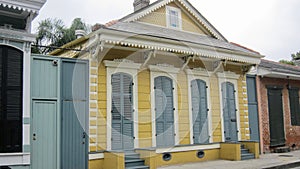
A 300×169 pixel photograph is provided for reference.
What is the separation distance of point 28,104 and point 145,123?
3.49 metres

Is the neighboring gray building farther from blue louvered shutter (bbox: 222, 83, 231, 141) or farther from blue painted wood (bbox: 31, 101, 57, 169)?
blue louvered shutter (bbox: 222, 83, 231, 141)

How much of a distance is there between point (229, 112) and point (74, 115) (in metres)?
5.88

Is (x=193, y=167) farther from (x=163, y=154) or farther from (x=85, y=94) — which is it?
(x=85, y=94)

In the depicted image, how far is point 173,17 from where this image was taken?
1256cm

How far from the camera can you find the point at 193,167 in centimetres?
965

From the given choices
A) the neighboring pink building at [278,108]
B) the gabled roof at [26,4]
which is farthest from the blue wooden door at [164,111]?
the neighboring pink building at [278,108]

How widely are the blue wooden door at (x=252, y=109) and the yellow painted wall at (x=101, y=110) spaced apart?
631 cm

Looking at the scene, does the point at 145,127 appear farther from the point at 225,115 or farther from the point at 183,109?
the point at 225,115

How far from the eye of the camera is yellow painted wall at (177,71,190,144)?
10.6 meters

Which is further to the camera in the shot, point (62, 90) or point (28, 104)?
point (62, 90)

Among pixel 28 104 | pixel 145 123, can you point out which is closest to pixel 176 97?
pixel 145 123

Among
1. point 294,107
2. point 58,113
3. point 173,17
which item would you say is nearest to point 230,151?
point 294,107

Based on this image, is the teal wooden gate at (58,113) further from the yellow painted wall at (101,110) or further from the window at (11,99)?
the window at (11,99)

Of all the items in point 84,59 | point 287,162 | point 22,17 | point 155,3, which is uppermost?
point 155,3
